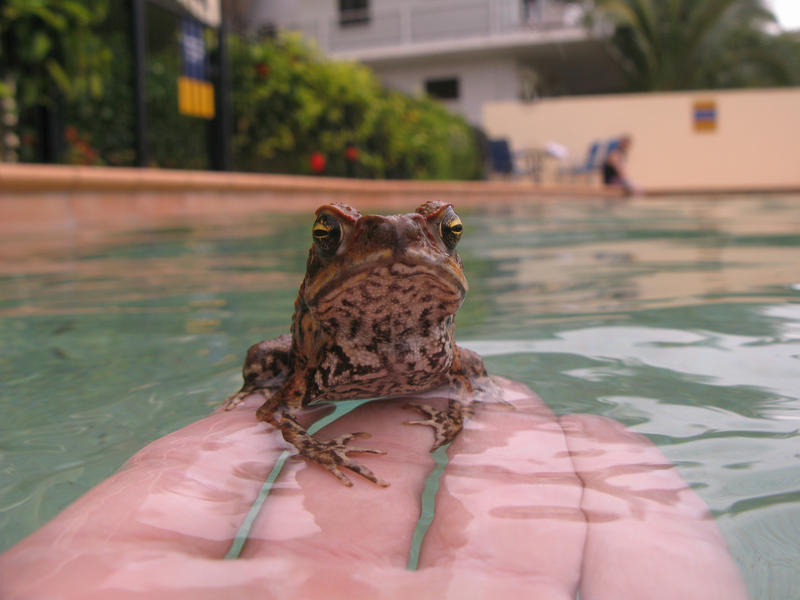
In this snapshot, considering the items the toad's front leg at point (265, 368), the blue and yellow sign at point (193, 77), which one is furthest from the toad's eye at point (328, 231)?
the blue and yellow sign at point (193, 77)

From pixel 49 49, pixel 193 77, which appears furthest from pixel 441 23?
pixel 49 49

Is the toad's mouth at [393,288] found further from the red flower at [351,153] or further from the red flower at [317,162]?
the red flower at [351,153]

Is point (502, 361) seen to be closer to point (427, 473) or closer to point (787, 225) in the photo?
point (427, 473)

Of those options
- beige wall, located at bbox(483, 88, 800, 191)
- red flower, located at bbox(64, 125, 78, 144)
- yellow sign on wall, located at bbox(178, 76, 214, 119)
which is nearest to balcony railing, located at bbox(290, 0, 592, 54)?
beige wall, located at bbox(483, 88, 800, 191)

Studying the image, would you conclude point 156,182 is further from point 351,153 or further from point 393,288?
point 393,288

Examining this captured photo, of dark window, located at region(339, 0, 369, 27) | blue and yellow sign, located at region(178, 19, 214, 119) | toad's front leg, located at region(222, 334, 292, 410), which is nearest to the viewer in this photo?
toad's front leg, located at region(222, 334, 292, 410)

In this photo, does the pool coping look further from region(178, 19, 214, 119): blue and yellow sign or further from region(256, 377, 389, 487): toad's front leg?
region(256, 377, 389, 487): toad's front leg

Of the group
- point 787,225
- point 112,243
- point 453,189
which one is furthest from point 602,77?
point 112,243
